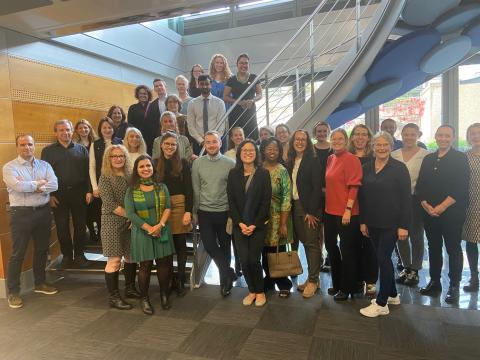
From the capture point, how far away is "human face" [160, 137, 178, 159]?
2980 mm

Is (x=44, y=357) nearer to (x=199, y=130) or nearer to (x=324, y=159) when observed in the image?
(x=199, y=130)

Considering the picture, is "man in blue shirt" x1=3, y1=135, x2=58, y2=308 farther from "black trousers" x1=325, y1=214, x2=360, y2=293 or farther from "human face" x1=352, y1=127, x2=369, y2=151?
"human face" x1=352, y1=127, x2=369, y2=151

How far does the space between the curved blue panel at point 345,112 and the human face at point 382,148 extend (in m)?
1.68

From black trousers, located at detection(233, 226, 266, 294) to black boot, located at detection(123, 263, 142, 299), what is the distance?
1.03m

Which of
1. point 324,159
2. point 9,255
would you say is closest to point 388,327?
point 324,159

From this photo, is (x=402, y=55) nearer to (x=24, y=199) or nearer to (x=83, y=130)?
(x=83, y=130)

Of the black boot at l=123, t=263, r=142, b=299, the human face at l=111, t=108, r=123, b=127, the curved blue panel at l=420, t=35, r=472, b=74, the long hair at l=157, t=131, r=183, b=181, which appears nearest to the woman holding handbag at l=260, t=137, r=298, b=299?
the long hair at l=157, t=131, r=183, b=181

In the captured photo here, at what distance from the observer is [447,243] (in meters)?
2.97

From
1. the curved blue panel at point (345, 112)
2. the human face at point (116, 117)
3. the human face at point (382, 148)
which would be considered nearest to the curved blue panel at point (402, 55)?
the curved blue panel at point (345, 112)

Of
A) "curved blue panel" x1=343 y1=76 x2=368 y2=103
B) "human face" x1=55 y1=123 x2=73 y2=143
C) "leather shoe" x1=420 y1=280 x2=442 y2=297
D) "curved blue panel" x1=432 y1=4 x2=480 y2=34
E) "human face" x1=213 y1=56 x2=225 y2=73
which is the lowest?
"leather shoe" x1=420 y1=280 x2=442 y2=297

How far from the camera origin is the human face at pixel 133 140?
10.8 ft

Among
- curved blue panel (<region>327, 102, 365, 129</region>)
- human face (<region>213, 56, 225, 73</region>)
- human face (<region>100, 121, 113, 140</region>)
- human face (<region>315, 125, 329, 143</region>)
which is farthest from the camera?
curved blue panel (<region>327, 102, 365, 129</region>)

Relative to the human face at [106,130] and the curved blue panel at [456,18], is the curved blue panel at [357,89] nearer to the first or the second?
the curved blue panel at [456,18]

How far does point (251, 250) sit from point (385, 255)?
3.48ft
